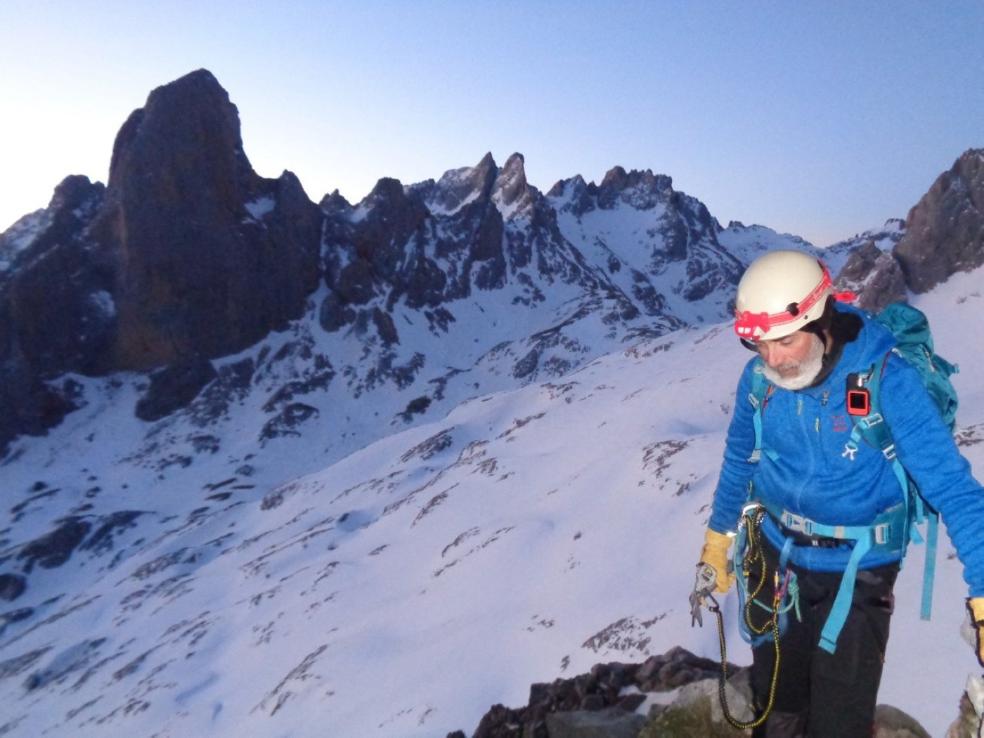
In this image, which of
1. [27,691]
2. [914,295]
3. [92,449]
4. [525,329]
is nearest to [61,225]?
[92,449]

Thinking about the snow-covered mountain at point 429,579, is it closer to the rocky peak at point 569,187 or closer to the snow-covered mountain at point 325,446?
the snow-covered mountain at point 325,446

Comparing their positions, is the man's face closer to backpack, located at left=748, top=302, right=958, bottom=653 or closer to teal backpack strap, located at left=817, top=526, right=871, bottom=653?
backpack, located at left=748, top=302, right=958, bottom=653

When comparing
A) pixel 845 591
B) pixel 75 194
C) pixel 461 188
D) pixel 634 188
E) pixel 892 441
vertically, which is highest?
pixel 75 194

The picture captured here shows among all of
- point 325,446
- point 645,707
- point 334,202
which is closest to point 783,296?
point 645,707

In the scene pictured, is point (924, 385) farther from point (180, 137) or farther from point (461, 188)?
point (461, 188)

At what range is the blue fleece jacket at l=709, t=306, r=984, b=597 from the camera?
329 centimetres

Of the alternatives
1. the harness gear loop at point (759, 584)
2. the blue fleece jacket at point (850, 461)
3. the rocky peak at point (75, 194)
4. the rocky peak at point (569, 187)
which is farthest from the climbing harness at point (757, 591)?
the rocky peak at point (569, 187)

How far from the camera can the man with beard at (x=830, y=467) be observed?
3.56m

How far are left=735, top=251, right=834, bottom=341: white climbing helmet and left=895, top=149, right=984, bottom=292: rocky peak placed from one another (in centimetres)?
3407

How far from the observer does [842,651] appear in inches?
154

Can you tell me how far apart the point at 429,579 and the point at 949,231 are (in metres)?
29.2

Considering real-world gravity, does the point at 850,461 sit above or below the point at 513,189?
below

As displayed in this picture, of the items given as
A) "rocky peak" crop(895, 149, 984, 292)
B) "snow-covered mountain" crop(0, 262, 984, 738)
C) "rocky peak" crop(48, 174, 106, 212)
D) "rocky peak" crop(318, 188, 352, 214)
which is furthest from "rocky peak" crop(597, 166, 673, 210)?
"rocky peak" crop(895, 149, 984, 292)

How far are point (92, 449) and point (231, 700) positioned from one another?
7043 cm
